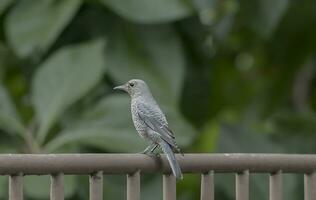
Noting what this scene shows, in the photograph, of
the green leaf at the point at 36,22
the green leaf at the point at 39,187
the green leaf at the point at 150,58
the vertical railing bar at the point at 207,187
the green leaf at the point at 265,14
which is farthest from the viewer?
the green leaf at the point at 265,14

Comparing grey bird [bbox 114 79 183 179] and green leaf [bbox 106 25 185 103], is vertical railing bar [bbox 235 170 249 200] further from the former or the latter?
green leaf [bbox 106 25 185 103]

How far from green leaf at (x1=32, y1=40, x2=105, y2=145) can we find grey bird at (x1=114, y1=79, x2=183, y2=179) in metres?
0.79

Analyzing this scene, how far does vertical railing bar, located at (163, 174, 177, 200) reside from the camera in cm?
245

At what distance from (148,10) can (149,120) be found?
1.18 meters

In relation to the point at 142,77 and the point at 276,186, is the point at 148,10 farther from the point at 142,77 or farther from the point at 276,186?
the point at 276,186

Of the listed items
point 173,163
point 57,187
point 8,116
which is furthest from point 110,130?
point 57,187

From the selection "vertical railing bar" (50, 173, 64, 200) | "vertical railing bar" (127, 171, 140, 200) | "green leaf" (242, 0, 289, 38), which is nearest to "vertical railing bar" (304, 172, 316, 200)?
"vertical railing bar" (127, 171, 140, 200)

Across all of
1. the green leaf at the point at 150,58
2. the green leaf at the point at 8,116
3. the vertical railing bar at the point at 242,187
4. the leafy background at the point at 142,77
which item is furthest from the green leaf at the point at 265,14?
the vertical railing bar at the point at 242,187

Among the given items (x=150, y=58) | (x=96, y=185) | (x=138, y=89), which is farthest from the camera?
(x=150, y=58)

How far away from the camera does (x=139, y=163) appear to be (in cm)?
241

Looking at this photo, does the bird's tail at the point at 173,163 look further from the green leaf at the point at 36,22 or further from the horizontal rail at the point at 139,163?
the green leaf at the point at 36,22

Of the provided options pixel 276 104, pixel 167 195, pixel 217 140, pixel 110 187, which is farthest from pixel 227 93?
pixel 167 195

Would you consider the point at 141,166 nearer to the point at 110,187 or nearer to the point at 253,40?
the point at 110,187

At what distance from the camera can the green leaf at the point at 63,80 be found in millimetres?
3773
